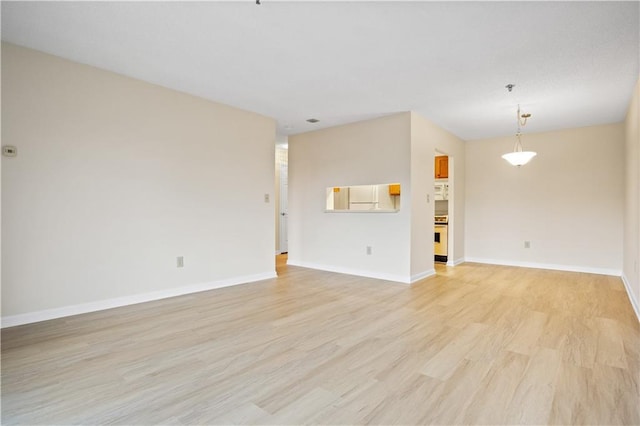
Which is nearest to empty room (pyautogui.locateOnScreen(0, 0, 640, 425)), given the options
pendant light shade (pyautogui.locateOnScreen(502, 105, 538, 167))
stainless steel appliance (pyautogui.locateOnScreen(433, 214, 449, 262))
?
pendant light shade (pyautogui.locateOnScreen(502, 105, 538, 167))

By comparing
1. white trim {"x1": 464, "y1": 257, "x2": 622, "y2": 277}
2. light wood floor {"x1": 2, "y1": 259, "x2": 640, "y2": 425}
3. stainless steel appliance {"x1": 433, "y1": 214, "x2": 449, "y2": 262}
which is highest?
stainless steel appliance {"x1": 433, "y1": 214, "x2": 449, "y2": 262}

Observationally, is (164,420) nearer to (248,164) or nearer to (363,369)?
(363,369)

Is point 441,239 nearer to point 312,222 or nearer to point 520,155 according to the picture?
point 520,155

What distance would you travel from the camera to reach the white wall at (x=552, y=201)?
5309 millimetres

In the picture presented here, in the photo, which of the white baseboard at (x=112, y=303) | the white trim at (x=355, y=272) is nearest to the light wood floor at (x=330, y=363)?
the white baseboard at (x=112, y=303)

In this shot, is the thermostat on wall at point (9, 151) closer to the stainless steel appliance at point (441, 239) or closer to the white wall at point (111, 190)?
the white wall at point (111, 190)

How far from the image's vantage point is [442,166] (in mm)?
6309

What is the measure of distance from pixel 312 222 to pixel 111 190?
3.21 meters

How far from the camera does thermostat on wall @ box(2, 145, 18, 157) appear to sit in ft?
9.10

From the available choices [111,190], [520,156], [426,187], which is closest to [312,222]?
[426,187]

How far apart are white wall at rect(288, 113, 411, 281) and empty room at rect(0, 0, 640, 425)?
0.14 ft

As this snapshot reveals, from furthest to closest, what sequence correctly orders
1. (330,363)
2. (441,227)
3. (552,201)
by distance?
(441,227) < (552,201) < (330,363)

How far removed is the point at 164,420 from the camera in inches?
63.0

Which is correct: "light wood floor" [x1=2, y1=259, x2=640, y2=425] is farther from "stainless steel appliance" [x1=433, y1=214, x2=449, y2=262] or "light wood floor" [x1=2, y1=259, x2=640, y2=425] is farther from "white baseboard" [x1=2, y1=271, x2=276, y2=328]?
"stainless steel appliance" [x1=433, y1=214, x2=449, y2=262]
